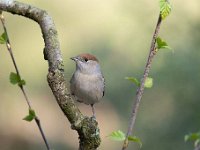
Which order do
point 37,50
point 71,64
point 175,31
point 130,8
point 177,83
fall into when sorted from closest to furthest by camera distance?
point 177,83
point 175,31
point 130,8
point 71,64
point 37,50

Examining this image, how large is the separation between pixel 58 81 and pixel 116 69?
7039 millimetres

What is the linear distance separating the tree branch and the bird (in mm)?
2033

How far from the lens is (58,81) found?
195 cm

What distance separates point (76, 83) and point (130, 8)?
12.6 ft

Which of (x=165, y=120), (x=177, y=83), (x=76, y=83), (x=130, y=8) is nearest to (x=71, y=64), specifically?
(x=130, y=8)

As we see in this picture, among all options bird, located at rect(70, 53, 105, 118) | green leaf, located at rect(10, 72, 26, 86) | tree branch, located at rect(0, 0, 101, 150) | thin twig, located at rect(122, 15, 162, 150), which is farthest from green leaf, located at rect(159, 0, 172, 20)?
bird, located at rect(70, 53, 105, 118)

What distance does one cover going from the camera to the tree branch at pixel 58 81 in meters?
1.96

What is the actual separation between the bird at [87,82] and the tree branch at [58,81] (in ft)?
6.67

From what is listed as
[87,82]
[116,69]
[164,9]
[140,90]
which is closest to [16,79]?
[140,90]

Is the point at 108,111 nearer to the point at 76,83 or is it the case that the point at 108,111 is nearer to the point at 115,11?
the point at 115,11

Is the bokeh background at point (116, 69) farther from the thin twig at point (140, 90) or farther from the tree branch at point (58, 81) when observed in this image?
the thin twig at point (140, 90)

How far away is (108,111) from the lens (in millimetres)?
10070

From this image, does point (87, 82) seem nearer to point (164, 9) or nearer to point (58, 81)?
point (58, 81)

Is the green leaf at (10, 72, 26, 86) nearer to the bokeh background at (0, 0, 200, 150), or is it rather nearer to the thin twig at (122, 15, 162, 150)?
the thin twig at (122, 15, 162, 150)
